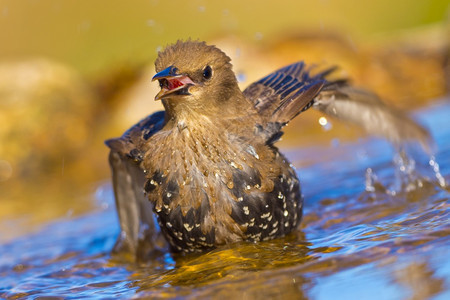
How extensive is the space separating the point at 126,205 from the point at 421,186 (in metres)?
2.38

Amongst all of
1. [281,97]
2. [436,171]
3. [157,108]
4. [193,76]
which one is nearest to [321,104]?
[281,97]

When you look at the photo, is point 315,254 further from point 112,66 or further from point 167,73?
point 112,66

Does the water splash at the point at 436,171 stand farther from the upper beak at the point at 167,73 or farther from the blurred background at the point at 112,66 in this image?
the upper beak at the point at 167,73

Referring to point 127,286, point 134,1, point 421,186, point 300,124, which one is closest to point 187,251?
point 127,286

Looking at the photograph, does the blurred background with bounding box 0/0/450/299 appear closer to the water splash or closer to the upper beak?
the water splash

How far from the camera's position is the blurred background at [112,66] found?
10.2 m

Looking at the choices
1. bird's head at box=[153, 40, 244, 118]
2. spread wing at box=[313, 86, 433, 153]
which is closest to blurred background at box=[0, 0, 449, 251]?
spread wing at box=[313, 86, 433, 153]

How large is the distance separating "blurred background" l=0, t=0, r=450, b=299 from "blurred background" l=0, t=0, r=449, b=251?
29 mm

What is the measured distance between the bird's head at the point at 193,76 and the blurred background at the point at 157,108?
2.41 ft

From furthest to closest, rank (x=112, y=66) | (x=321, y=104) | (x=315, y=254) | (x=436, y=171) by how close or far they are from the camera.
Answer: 1. (x=112, y=66)
2. (x=436, y=171)
3. (x=321, y=104)
4. (x=315, y=254)

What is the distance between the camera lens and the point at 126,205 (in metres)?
6.08

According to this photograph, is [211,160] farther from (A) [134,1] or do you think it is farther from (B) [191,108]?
(A) [134,1]

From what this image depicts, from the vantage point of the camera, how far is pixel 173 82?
4.55 m

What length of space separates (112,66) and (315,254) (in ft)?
33.9
